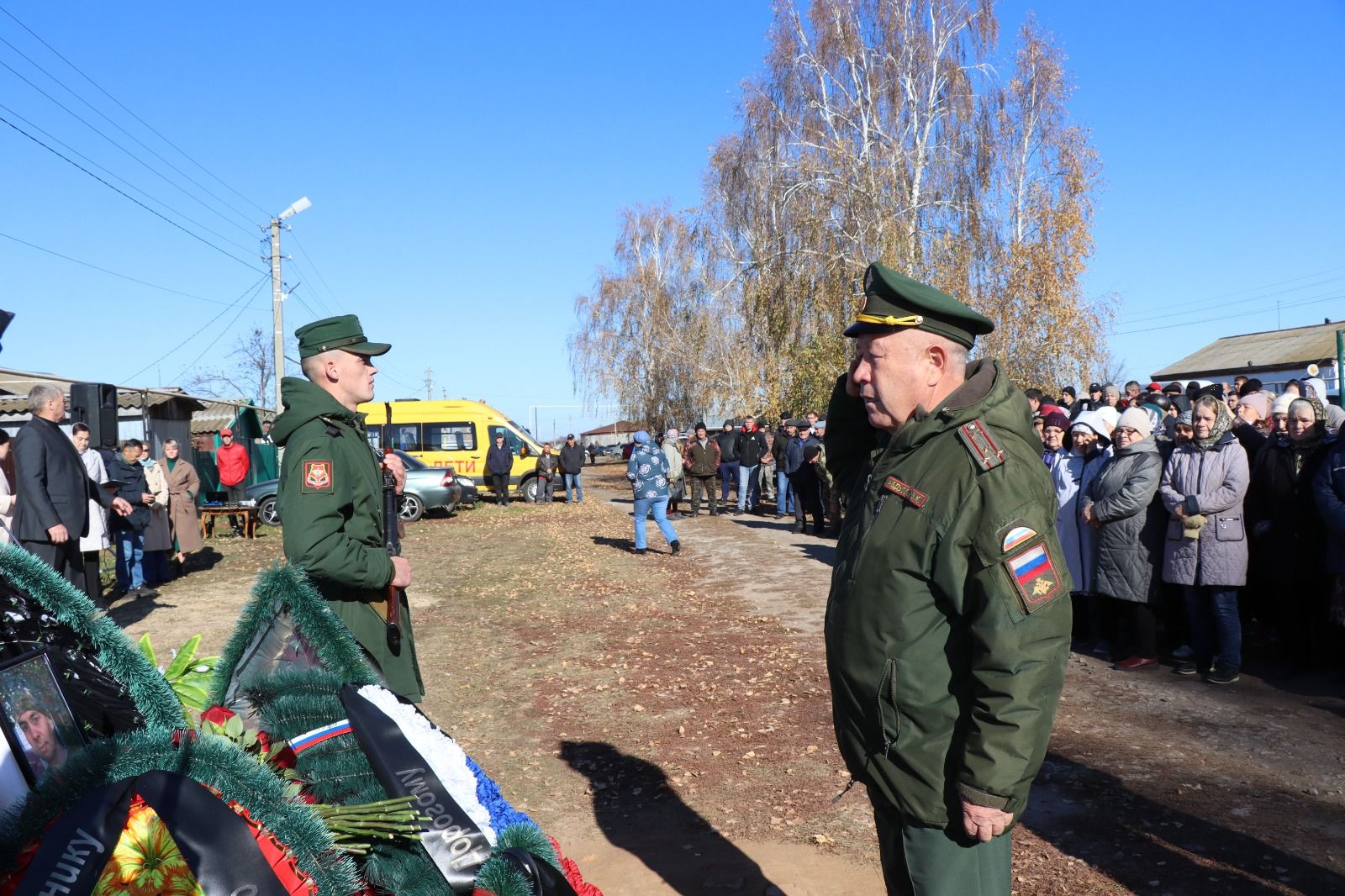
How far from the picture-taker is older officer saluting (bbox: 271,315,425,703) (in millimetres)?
3309

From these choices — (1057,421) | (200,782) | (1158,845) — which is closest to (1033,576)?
(200,782)

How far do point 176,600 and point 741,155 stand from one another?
867 inches

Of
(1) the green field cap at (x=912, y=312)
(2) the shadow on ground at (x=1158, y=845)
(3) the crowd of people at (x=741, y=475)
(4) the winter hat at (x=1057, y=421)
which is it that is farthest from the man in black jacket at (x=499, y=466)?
(1) the green field cap at (x=912, y=312)

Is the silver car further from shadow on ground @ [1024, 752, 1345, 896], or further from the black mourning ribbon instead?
the black mourning ribbon

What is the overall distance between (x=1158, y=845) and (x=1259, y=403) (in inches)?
235

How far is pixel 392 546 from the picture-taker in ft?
13.7

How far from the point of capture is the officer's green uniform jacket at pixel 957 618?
2.33 meters

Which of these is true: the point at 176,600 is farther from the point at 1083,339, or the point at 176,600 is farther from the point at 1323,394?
the point at 1083,339

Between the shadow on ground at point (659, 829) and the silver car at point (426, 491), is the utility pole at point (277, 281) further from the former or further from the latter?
the shadow on ground at point (659, 829)

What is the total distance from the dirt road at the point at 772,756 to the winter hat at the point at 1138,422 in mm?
1722

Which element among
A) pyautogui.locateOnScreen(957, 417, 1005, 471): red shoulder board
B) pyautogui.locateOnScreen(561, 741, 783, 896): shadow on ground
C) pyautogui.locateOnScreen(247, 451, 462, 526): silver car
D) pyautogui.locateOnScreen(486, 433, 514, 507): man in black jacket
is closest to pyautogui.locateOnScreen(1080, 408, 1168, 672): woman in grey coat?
pyautogui.locateOnScreen(561, 741, 783, 896): shadow on ground

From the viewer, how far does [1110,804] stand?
4824 mm

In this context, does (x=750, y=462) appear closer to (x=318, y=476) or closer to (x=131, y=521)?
(x=131, y=521)

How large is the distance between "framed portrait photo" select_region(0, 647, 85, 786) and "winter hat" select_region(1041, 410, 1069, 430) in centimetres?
829
